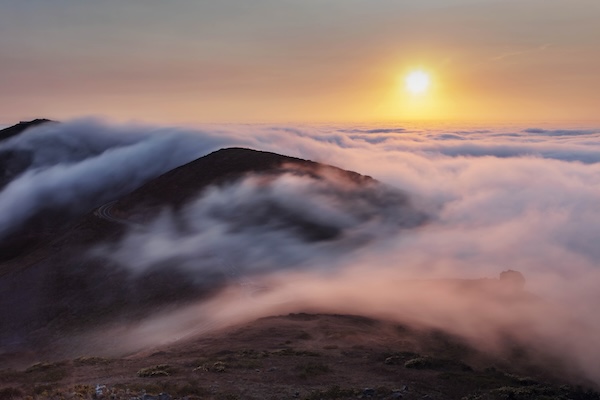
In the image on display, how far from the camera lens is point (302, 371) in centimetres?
2503

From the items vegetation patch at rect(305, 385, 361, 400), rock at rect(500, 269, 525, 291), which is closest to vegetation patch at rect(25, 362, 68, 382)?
vegetation patch at rect(305, 385, 361, 400)

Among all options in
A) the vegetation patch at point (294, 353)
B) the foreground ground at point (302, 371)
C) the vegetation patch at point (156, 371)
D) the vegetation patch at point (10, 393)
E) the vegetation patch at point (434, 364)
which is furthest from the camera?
the vegetation patch at point (294, 353)

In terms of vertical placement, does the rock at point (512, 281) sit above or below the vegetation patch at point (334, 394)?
below

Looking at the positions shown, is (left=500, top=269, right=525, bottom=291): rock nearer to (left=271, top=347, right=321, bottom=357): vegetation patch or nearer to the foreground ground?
the foreground ground

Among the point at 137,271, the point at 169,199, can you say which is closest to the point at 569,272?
the point at 169,199

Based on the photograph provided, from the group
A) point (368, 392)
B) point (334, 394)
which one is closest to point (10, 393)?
point (334, 394)

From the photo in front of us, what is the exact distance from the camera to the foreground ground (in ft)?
70.7

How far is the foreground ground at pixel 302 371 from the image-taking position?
70.7 ft

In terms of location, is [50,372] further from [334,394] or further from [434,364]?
[434,364]

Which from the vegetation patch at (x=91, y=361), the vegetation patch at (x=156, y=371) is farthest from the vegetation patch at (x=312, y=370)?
the vegetation patch at (x=91, y=361)

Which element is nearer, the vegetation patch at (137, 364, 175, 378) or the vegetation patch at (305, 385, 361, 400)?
the vegetation patch at (305, 385, 361, 400)

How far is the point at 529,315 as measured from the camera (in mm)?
Answer: 47938

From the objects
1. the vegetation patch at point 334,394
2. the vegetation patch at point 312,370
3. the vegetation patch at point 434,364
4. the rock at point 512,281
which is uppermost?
the vegetation patch at point 334,394

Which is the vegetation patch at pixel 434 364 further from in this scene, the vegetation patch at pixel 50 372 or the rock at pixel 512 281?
the rock at pixel 512 281
